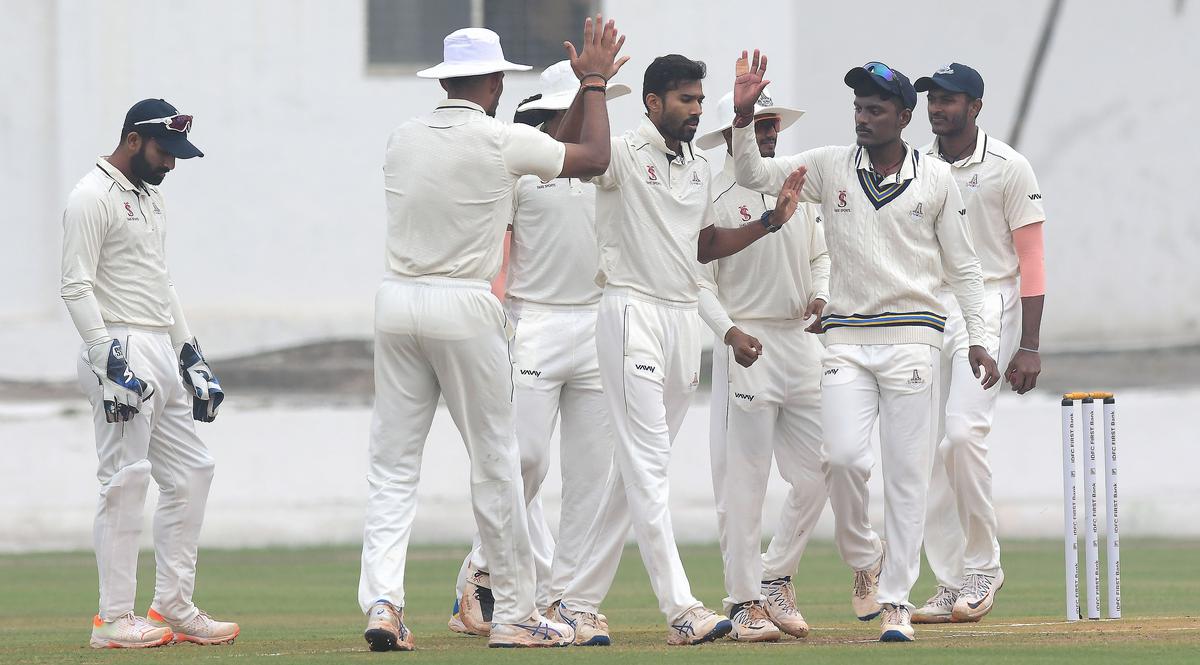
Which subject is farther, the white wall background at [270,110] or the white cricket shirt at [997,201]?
the white wall background at [270,110]

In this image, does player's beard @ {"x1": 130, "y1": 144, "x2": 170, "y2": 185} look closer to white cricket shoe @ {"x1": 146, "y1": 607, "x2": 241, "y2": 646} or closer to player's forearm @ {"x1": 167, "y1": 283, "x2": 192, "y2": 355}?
player's forearm @ {"x1": 167, "y1": 283, "x2": 192, "y2": 355}

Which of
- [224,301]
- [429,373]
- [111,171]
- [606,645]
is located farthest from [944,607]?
[224,301]

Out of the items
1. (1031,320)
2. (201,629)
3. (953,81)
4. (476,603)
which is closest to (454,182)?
(476,603)

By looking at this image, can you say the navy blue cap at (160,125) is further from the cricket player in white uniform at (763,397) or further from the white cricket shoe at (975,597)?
the white cricket shoe at (975,597)

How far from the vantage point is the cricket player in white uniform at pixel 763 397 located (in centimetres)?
780

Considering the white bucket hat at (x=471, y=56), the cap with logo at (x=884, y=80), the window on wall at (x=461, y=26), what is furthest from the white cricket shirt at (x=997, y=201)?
the window on wall at (x=461, y=26)

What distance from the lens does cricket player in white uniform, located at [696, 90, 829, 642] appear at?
307 inches

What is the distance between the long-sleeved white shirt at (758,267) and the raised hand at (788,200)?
49cm

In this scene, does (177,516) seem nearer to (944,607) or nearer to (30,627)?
(30,627)

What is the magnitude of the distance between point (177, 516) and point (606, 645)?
6.34ft

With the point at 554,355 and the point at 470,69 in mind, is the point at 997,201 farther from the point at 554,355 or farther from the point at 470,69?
the point at 470,69

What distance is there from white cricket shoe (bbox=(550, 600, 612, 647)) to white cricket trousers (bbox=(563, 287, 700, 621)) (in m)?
0.03

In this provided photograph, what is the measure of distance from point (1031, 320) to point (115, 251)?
3.87 meters

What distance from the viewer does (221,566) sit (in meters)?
13.4
